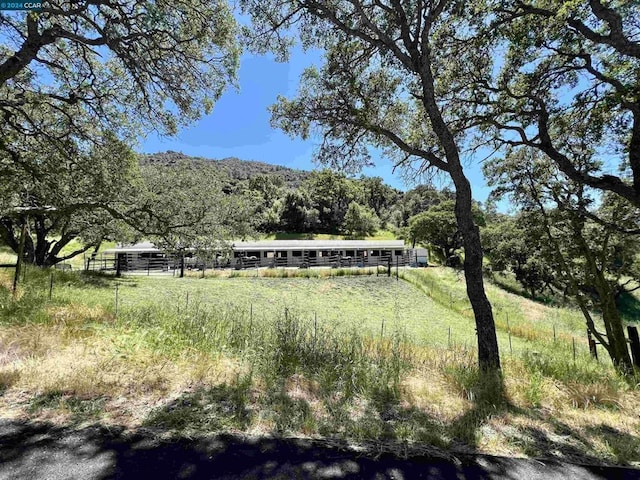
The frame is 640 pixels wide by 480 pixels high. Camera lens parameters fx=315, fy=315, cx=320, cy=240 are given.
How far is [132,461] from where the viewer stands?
6.75 ft

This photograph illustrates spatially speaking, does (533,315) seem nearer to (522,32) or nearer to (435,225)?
(522,32)

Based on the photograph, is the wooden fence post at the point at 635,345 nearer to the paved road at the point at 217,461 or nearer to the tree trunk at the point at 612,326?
the tree trunk at the point at 612,326

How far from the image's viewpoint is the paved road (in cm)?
197

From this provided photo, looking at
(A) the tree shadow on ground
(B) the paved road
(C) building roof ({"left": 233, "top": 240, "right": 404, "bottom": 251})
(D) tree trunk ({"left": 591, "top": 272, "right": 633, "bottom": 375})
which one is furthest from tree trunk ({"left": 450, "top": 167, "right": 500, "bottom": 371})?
(C) building roof ({"left": 233, "top": 240, "right": 404, "bottom": 251})

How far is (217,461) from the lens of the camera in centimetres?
210

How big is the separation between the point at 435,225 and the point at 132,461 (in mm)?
42959

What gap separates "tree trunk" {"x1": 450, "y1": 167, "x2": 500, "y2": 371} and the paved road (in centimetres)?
211

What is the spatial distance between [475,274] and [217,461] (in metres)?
3.94

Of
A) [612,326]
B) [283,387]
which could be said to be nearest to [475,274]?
[283,387]

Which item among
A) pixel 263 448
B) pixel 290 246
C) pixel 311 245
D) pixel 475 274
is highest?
pixel 311 245

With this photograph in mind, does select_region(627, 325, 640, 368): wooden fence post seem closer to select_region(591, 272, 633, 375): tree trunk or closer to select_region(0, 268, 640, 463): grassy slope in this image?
select_region(591, 272, 633, 375): tree trunk

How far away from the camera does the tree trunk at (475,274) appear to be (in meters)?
4.34

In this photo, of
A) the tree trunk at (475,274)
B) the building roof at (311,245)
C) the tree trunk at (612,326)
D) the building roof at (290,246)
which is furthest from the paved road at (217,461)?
the building roof at (311,245)

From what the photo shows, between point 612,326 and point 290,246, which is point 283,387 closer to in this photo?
point 612,326
